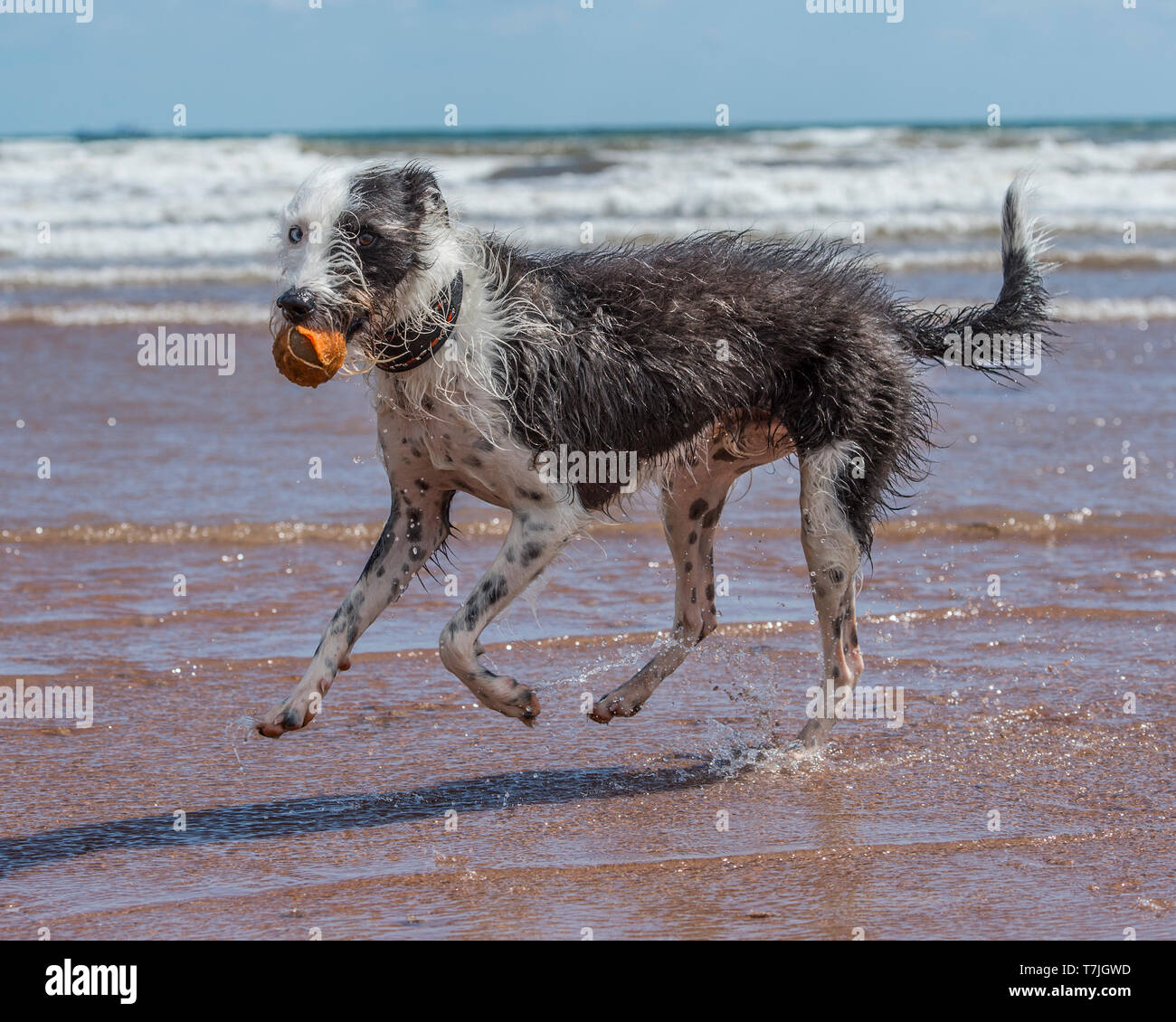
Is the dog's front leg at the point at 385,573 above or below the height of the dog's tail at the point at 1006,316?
below

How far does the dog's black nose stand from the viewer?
411 centimetres

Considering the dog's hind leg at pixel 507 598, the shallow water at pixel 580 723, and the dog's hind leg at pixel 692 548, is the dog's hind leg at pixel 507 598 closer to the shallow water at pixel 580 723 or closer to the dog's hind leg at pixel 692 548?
the shallow water at pixel 580 723

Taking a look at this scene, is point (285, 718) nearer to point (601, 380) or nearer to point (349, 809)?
point (349, 809)

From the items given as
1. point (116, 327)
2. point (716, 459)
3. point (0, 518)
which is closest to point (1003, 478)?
point (716, 459)

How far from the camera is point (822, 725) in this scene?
5.09 m

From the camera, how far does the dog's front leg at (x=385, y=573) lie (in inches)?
180

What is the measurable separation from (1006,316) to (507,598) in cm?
213

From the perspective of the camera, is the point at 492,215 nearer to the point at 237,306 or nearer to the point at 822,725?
the point at 237,306

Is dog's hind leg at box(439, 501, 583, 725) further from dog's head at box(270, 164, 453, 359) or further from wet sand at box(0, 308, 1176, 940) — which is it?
dog's head at box(270, 164, 453, 359)

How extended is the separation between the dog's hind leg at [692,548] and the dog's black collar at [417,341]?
1.27 m

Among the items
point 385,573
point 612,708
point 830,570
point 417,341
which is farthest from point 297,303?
point 830,570

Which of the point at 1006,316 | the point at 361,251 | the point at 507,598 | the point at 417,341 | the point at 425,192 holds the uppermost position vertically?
the point at 425,192

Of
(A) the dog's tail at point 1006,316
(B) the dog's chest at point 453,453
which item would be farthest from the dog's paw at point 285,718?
(A) the dog's tail at point 1006,316

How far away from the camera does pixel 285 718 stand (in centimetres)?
448
